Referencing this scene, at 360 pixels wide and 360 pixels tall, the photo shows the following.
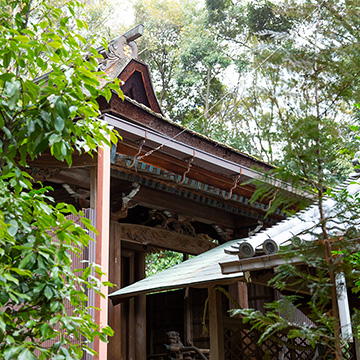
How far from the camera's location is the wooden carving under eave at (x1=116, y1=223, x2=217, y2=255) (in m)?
7.78

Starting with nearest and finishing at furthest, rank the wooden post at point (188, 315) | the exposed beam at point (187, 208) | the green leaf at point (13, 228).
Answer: the green leaf at point (13, 228)
the exposed beam at point (187, 208)
the wooden post at point (188, 315)

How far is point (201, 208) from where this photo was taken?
8.59 meters

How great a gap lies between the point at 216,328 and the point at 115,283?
182 centimetres

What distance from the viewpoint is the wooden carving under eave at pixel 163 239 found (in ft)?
25.5

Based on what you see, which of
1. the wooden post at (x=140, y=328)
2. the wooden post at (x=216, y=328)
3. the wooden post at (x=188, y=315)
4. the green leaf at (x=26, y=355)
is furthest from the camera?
the wooden post at (x=188, y=315)

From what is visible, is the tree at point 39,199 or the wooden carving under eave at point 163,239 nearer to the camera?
the tree at point 39,199

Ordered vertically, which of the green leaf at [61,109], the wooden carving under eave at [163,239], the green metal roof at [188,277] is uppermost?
the wooden carving under eave at [163,239]

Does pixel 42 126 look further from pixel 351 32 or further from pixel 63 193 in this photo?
pixel 63 193

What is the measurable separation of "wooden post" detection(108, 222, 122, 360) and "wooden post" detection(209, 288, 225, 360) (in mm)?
1569

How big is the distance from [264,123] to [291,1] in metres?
0.82

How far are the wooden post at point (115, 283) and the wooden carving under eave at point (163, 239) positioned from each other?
13 centimetres

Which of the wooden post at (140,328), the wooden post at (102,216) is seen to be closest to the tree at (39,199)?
the wooden post at (102,216)

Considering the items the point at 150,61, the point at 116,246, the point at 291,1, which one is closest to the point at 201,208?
the point at 116,246

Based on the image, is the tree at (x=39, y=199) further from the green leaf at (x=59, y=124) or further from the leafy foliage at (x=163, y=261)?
the leafy foliage at (x=163, y=261)
